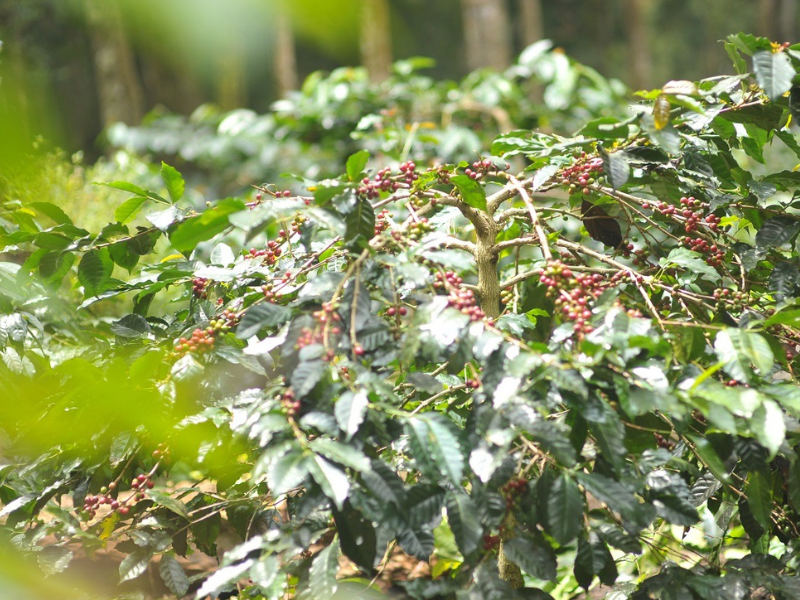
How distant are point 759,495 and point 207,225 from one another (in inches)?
34.8

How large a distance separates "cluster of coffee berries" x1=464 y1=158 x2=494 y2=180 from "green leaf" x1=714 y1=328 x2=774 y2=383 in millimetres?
498

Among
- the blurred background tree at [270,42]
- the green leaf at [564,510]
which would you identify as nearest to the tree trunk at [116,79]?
the blurred background tree at [270,42]

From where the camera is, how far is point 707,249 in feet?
4.06

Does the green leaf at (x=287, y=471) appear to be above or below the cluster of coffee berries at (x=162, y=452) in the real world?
above

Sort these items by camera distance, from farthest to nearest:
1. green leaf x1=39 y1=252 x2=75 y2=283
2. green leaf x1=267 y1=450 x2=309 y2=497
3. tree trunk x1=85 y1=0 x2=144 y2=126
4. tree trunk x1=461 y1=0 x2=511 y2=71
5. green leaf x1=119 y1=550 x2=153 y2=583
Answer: tree trunk x1=85 y1=0 x2=144 y2=126
tree trunk x1=461 y1=0 x2=511 y2=71
green leaf x1=39 y1=252 x2=75 y2=283
green leaf x1=119 y1=550 x2=153 y2=583
green leaf x1=267 y1=450 x2=309 y2=497

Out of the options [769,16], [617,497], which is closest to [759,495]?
[617,497]

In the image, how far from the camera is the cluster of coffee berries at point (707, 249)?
1228 mm

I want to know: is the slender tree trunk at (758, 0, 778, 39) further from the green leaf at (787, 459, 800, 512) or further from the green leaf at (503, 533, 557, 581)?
the green leaf at (503, 533, 557, 581)

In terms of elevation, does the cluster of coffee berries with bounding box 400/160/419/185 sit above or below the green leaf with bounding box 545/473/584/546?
above

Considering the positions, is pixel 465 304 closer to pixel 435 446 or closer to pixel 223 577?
pixel 435 446

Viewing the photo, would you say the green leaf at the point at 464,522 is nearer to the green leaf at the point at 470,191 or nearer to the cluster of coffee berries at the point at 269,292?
the cluster of coffee berries at the point at 269,292

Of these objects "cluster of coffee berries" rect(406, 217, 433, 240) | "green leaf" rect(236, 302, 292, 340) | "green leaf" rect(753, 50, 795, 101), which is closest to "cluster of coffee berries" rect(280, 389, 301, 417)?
"green leaf" rect(236, 302, 292, 340)

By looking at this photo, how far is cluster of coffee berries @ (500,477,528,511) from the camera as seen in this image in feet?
3.17

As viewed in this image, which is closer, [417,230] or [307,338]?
[307,338]
